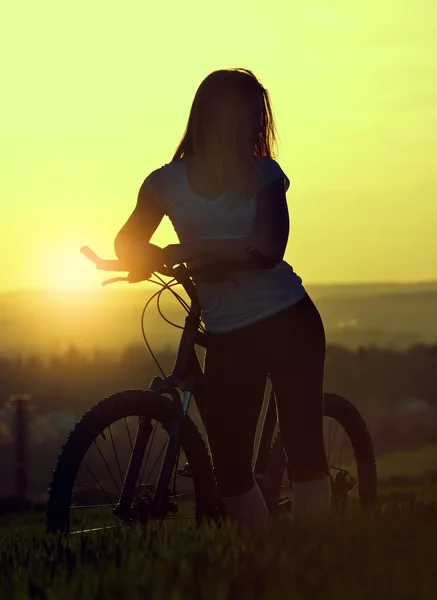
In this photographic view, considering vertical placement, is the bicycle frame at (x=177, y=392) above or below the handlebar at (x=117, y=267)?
below

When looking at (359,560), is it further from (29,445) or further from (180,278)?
(29,445)

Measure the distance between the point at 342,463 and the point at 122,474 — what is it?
194 cm

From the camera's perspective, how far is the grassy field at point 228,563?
4.32m

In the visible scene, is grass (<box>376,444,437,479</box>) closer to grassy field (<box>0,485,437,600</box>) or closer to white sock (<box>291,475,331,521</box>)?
white sock (<box>291,475,331,521</box>)

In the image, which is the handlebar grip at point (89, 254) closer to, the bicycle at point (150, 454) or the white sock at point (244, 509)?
the bicycle at point (150, 454)

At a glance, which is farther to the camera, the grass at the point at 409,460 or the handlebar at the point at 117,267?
the grass at the point at 409,460

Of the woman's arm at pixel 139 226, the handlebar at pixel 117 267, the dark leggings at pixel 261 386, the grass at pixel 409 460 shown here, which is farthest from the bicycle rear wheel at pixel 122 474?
the grass at pixel 409 460

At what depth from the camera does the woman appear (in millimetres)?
5168

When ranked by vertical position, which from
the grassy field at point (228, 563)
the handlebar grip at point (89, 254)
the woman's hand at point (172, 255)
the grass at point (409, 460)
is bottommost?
the grassy field at point (228, 563)

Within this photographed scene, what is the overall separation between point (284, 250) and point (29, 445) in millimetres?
14716

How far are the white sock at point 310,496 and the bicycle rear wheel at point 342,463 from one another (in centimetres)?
57

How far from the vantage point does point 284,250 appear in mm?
5219

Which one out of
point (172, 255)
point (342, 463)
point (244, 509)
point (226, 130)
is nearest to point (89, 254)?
point (172, 255)

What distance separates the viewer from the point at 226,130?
16.9 ft
